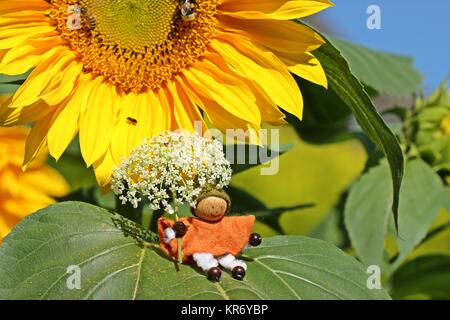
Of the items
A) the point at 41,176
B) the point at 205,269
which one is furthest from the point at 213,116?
the point at 41,176

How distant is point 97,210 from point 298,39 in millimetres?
293

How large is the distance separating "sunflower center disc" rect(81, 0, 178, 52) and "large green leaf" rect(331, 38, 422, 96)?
0.93 feet

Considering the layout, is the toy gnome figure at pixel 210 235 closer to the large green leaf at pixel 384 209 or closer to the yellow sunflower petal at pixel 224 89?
the yellow sunflower petal at pixel 224 89

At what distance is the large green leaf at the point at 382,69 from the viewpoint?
1327mm

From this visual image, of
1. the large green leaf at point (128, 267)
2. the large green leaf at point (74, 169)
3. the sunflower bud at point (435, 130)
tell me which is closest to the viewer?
the large green leaf at point (128, 267)

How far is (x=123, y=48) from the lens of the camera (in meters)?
1.09

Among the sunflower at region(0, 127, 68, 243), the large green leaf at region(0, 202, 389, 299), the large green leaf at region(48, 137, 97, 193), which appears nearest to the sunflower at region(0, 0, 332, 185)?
the large green leaf at region(0, 202, 389, 299)

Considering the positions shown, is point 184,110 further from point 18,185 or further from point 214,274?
Answer: point 18,185

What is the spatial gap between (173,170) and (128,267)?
112mm

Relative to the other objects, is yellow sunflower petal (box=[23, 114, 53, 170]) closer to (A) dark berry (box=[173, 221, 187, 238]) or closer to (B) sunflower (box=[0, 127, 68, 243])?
(A) dark berry (box=[173, 221, 187, 238])

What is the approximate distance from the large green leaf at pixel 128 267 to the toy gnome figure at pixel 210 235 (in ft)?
0.05

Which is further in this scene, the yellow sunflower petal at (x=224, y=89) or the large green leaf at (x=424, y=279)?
the large green leaf at (x=424, y=279)

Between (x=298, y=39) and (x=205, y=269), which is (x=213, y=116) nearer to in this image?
(x=298, y=39)

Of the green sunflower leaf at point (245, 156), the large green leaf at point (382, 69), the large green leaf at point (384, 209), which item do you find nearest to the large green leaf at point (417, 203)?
the large green leaf at point (384, 209)
